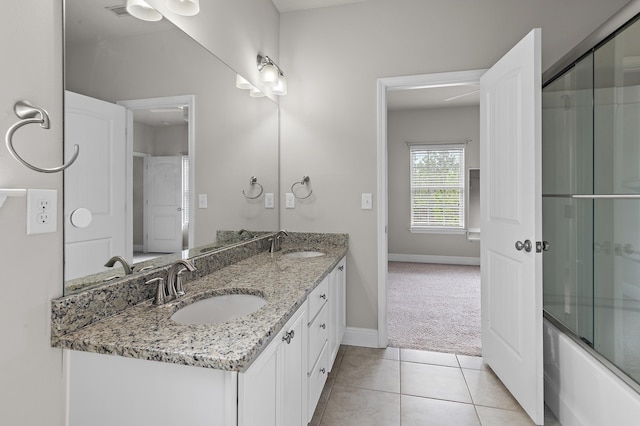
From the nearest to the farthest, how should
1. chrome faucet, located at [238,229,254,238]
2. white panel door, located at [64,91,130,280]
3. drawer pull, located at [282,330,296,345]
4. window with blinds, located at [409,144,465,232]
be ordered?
white panel door, located at [64,91,130,280]
drawer pull, located at [282,330,296,345]
chrome faucet, located at [238,229,254,238]
window with blinds, located at [409,144,465,232]

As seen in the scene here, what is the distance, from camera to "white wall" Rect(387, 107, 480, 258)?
5883 millimetres

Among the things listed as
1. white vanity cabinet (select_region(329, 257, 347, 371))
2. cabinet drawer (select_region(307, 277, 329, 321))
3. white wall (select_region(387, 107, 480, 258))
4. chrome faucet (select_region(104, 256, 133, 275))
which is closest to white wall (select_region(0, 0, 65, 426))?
chrome faucet (select_region(104, 256, 133, 275))

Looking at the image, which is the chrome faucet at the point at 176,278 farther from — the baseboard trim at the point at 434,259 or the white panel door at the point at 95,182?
the baseboard trim at the point at 434,259

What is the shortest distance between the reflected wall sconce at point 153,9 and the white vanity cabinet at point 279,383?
4.48 ft

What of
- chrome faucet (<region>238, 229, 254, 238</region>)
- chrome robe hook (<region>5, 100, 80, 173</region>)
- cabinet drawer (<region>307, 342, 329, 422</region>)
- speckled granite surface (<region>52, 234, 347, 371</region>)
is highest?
chrome robe hook (<region>5, 100, 80, 173</region>)

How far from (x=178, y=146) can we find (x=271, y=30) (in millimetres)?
1599

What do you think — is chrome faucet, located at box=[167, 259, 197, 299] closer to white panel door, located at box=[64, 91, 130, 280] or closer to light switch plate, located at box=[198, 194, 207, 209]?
white panel door, located at box=[64, 91, 130, 280]

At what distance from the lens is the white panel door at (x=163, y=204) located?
1426mm

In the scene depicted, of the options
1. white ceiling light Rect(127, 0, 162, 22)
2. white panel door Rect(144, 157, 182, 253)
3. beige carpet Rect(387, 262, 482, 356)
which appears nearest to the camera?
white ceiling light Rect(127, 0, 162, 22)

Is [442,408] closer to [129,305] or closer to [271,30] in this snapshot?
[129,305]

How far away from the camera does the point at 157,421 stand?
0.92 metres

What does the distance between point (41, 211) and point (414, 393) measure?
2.07 m

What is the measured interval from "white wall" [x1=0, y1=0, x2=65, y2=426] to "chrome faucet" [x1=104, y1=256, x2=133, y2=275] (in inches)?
8.2

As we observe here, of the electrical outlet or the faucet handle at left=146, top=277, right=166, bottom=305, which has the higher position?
the electrical outlet
